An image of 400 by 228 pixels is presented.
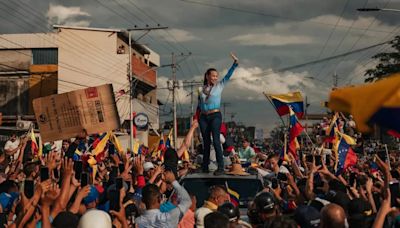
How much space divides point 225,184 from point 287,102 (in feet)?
27.9

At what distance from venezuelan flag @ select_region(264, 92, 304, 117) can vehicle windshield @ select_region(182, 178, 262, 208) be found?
7946mm

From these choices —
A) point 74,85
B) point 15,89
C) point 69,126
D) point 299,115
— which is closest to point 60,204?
point 69,126

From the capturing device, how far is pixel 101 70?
55750mm

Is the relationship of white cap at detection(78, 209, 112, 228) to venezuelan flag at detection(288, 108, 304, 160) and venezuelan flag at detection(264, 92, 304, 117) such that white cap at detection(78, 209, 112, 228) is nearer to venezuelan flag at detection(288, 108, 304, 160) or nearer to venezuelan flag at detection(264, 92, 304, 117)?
venezuelan flag at detection(288, 108, 304, 160)

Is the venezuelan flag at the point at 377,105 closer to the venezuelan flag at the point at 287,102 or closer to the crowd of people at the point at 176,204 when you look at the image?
the crowd of people at the point at 176,204

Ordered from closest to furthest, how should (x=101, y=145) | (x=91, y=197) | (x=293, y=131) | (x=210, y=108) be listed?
1. (x=91, y=197)
2. (x=210, y=108)
3. (x=293, y=131)
4. (x=101, y=145)

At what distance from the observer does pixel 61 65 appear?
179 ft

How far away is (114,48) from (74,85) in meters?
4.59

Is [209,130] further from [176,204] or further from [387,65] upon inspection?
[387,65]

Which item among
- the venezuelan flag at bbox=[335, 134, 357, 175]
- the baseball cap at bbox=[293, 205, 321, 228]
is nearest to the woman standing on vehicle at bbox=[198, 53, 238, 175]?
the venezuelan flag at bbox=[335, 134, 357, 175]

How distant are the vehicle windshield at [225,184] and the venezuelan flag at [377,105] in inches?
172

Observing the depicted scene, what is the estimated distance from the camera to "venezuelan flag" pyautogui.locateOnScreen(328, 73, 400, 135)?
429cm

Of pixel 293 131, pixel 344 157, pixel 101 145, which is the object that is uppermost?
pixel 293 131

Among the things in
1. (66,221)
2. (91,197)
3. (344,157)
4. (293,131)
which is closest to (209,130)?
(91,197)
